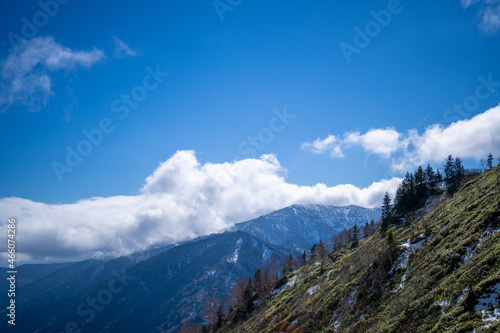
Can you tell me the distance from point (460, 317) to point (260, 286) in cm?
9664

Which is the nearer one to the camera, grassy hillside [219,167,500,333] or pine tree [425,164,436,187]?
grassy hillside [219,167,500,333]

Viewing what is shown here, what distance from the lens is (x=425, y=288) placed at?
38.2 meters

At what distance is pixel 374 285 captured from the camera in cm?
5194

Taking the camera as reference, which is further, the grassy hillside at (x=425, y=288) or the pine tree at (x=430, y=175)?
the pine tree at (x=430, y=175)

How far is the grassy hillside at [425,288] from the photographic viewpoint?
27875 millimetres

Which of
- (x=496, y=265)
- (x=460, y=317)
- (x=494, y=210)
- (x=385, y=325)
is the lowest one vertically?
(x=385, y=325)

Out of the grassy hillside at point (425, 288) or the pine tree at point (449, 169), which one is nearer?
the grassy hillside at point (425, 288)

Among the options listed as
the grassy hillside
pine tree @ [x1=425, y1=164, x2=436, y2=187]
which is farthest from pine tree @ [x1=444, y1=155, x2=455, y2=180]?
the grassy hillside

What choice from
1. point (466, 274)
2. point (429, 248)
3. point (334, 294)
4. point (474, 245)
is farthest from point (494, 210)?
point (334, 294)

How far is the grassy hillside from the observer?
27.9 meters

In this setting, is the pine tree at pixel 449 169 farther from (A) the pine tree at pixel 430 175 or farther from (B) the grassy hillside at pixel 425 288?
(B) the grassy hillside at pixel 425 288

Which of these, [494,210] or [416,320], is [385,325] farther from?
[494,210]

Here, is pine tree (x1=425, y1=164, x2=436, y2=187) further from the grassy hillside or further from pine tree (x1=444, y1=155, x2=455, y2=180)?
the grassy hillside

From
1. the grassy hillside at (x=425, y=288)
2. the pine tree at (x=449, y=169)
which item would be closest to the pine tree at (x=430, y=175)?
the pine tree at (x=449, y=169)
